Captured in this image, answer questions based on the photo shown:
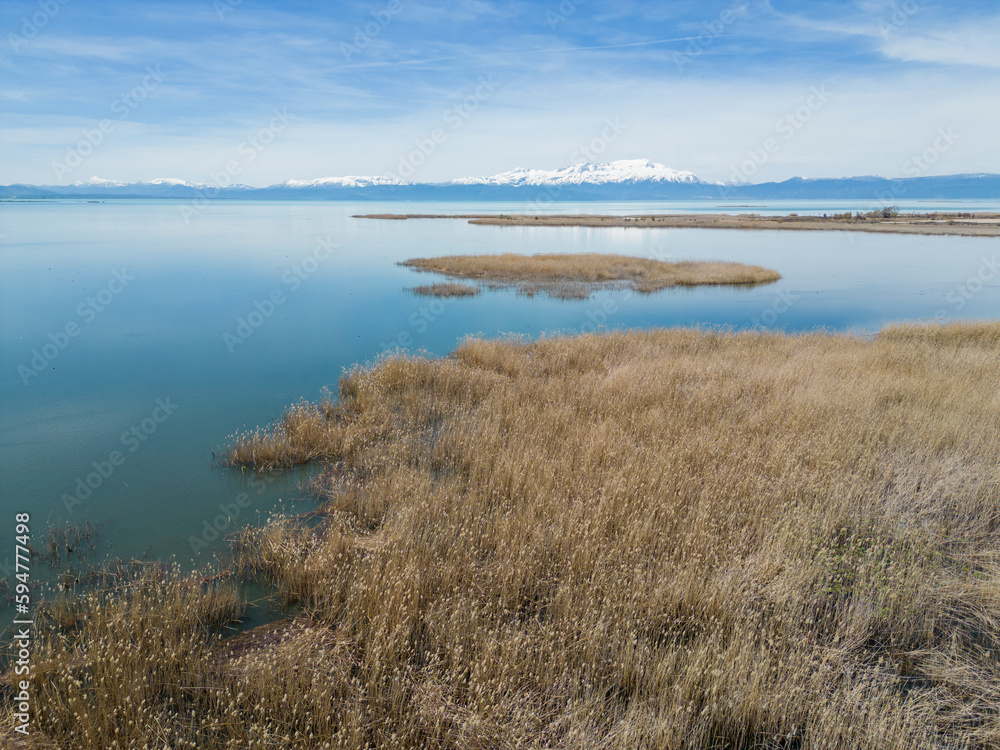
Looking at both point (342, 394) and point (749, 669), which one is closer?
point (749, 669)

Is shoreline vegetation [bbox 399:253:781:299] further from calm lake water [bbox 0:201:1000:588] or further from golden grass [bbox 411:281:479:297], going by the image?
calm lake water [bbox 0:201:1000:588]

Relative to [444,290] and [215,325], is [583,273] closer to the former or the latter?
[444,290]

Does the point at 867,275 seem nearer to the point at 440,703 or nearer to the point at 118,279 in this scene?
the point at 440,703

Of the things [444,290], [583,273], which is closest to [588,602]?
[444,290]

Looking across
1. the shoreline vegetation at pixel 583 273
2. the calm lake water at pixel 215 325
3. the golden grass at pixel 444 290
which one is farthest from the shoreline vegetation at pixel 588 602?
the shoreline vegetation at pixel 583 273

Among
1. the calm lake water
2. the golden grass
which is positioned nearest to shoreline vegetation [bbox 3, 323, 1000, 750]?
the calm lake water

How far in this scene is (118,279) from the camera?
104 feet

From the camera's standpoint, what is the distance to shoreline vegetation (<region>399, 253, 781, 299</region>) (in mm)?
36250

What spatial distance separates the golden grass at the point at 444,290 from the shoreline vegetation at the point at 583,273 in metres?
0.28

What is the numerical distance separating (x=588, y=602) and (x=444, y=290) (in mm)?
28391

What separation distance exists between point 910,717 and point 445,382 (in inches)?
442

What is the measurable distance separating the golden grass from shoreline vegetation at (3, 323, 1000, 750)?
21.9 meters

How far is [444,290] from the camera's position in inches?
1278

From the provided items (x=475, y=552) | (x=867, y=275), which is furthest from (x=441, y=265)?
(x=475, y=552)
